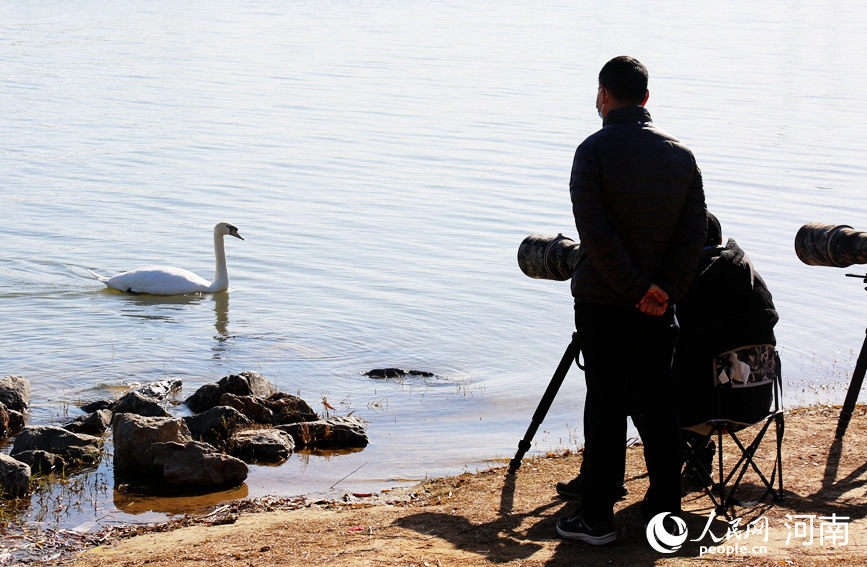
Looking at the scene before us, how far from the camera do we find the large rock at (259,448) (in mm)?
8164

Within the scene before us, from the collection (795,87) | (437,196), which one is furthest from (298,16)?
(437,196)

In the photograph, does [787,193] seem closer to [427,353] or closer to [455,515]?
[427,353]

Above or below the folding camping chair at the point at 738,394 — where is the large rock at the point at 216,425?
below

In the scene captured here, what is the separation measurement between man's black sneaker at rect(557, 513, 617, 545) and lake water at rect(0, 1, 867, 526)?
8.29 feet

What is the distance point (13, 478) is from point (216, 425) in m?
1.65

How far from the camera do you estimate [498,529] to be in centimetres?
576

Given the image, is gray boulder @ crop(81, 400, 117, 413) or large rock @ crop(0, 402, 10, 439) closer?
large rock @ crop(0, 402, 10, 439)

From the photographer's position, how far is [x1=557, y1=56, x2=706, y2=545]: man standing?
5.11 m

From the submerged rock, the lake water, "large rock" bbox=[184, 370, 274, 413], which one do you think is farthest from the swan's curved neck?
"large rock" bbox=[184, 370, 274, 413]

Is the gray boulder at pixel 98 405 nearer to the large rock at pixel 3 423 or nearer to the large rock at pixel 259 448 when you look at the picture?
the large rock at pixel 3 423

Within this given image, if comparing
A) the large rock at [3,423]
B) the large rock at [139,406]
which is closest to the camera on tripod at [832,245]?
the large rock at [139,406]

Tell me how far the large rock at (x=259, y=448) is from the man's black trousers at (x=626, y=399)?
11.0 ft

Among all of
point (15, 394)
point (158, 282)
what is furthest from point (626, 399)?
point (158, 282)

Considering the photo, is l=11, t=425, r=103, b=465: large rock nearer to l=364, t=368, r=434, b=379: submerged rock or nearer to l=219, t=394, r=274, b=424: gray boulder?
l=219, t=394, r=274, b=424: gray boulder
